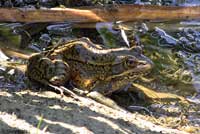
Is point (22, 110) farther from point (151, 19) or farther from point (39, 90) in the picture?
point (151, 19)

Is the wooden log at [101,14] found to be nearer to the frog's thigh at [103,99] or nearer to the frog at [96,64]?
the frog at [96,64]

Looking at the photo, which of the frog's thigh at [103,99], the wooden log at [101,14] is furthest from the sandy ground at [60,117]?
the wooden log at [101,14]

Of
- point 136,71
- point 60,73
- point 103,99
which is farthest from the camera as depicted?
point 136,71

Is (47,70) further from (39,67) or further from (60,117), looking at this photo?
(60,117)

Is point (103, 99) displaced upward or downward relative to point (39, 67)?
downward

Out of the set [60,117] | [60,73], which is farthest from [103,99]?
[60,117]

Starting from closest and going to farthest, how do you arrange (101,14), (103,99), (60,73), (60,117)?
(60,117) < (103,99) < (60,73) < (101,14)

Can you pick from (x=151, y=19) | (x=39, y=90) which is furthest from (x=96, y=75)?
(x=151, y=19)
